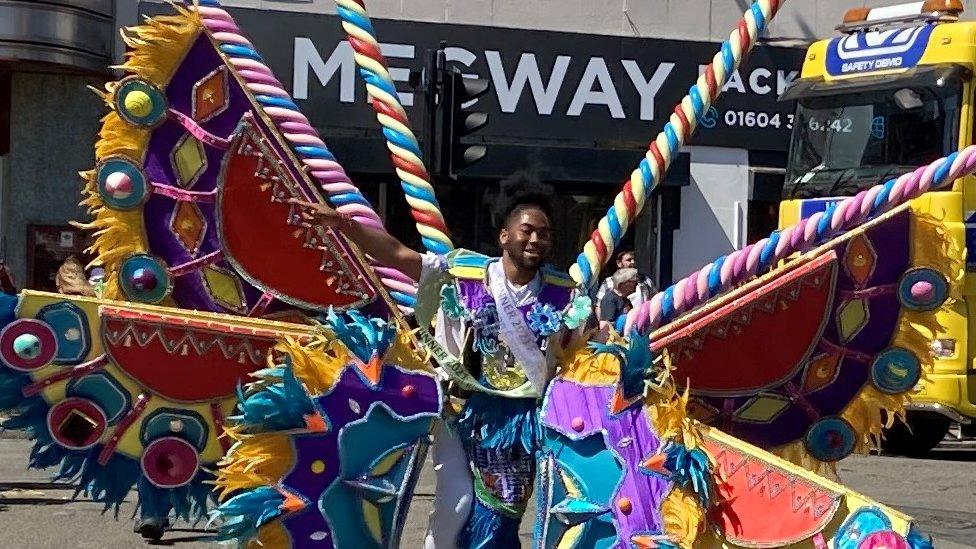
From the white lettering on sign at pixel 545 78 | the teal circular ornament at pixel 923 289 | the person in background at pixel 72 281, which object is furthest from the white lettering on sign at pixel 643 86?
the teal circular ornament at pixel 923 289

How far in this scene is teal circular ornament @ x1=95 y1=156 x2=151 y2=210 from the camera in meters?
6.13

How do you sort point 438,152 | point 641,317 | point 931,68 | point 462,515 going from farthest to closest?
point 931,68, point 438,152, point 641,317, point 462,515

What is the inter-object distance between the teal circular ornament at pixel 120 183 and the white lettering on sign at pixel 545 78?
1303 cm

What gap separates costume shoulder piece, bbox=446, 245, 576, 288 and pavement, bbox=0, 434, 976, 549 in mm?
2892

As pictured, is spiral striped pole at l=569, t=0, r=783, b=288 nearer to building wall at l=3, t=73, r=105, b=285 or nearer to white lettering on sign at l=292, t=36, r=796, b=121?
white lettering on sign at l=292, t=36, r=796, b=121

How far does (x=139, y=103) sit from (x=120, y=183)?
31cm

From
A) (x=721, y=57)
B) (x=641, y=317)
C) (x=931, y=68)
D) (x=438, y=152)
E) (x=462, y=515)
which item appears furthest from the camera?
(x=931, y=68)

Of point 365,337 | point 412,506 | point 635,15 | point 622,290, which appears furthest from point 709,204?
point 365,337

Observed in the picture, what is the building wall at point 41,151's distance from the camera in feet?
61.8

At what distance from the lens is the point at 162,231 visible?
6.23 meters

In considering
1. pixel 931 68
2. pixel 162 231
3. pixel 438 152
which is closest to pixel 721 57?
pixel 162 231

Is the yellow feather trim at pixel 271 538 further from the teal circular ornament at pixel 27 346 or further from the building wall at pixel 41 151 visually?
the building wall at pixel 41 151

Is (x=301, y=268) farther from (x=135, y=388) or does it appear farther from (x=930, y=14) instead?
(x=930, y=14)

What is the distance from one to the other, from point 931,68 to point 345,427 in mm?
8412
